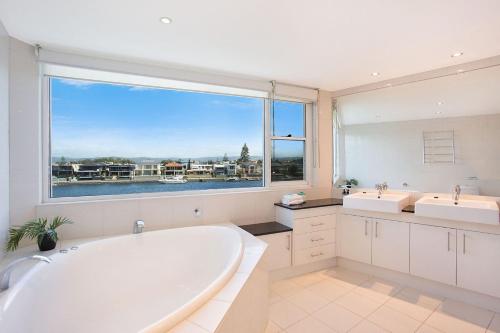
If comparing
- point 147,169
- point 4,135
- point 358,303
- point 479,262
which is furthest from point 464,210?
point 4,135

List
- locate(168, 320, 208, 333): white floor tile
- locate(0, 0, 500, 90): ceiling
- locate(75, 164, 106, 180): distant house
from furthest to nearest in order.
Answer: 1. locate(75, 164, 106, 180): distant house
2. locate(0, 0, 500, 90): ceiling
3. locate(168, 320, 208, 333): white floor tile

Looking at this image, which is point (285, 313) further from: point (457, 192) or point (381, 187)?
point (457, 192)

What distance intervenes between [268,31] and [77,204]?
2.19m

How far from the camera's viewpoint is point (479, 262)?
7.04ft

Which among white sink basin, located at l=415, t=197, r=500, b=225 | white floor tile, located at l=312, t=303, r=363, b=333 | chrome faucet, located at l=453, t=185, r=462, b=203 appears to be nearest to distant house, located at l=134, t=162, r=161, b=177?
white floor tile, located at l=312, t=303, r=363, b=333

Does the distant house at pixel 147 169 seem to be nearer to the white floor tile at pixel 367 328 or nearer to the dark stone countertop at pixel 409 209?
the white floor tile at pixel 367 328

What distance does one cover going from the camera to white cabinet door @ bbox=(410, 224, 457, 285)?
228cm

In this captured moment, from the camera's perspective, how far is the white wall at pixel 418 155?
2406 mm

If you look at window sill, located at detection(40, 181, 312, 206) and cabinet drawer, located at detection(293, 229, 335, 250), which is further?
cabinet drawer, located at detection(293, 229, 335, 250)

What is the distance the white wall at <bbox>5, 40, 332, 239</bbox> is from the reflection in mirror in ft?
5.11

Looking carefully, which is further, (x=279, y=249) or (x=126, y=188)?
(x=279, y=249)

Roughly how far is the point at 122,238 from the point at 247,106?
2.10m

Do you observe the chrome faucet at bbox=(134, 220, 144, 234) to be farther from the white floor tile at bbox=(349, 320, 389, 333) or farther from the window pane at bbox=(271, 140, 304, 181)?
the white floor tile at bbox=(349, 320, 389, 333)

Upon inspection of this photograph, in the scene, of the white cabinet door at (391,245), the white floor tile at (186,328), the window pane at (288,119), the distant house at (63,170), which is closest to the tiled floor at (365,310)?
the white cabinet door at (391,245)
